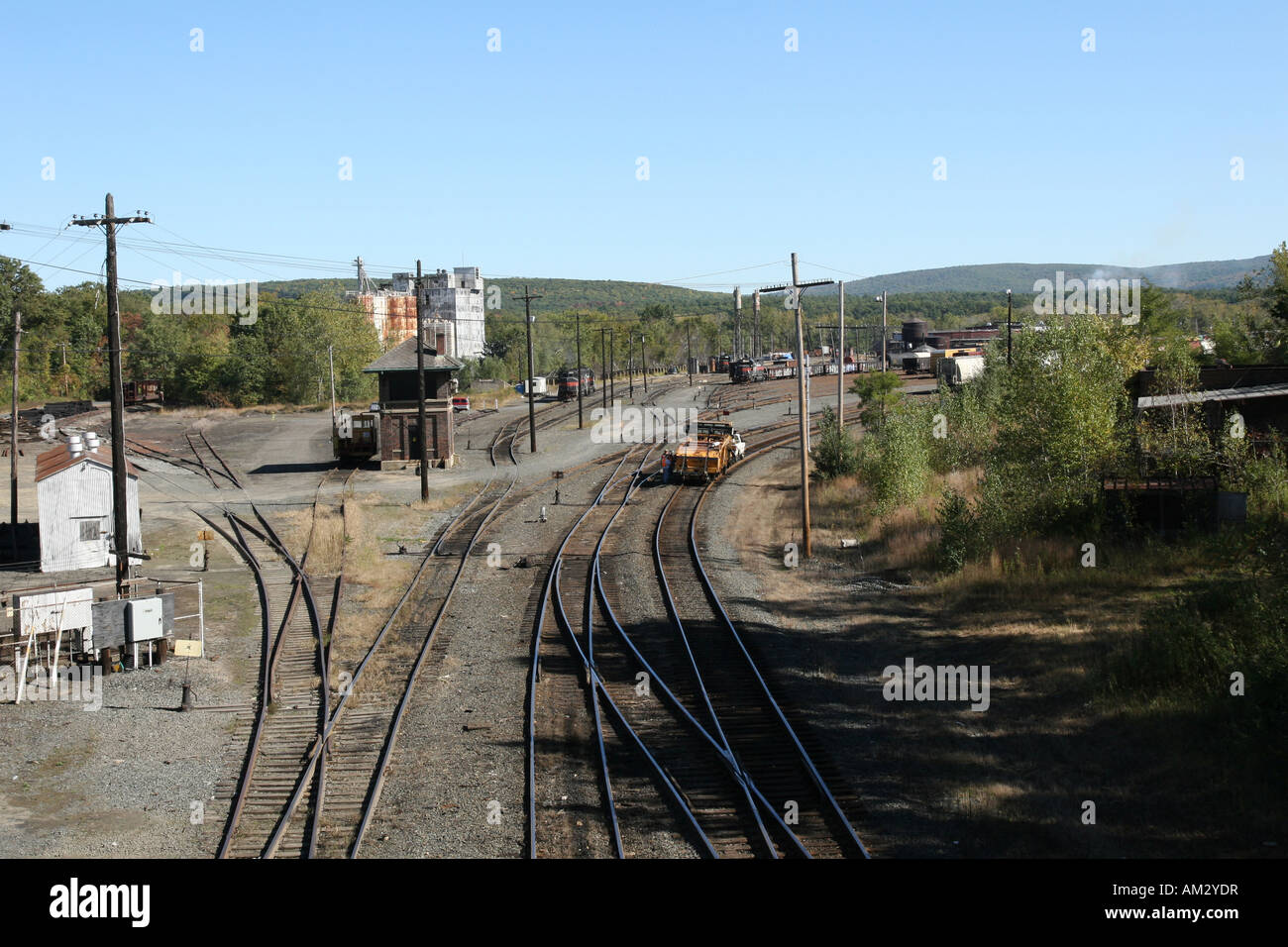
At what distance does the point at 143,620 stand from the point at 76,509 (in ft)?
34.7

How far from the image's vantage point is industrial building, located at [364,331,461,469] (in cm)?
4403

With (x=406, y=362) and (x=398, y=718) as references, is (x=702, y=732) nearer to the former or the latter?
(x=398, y=718)

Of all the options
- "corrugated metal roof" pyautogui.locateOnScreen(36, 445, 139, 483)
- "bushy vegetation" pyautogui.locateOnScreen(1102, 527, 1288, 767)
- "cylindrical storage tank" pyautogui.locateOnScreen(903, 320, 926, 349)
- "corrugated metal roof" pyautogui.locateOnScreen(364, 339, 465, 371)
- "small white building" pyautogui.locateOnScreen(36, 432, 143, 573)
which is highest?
"cylindrical storage tank" pyautogui.locateOnScreen(903, 320, 926, 349)

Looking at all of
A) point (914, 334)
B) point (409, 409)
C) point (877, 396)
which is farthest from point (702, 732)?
point (914, 334)

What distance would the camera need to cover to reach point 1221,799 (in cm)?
1158

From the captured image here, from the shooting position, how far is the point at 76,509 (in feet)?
88.4

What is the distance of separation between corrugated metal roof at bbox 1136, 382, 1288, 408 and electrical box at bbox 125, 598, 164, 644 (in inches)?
1042

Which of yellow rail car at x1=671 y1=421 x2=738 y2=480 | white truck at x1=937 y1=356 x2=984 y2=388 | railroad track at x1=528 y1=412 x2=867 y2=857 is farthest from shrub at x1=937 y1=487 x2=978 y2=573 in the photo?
white truck at x1=937 y1=356 x2=984 y2=388

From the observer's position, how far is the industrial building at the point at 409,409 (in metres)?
44.0

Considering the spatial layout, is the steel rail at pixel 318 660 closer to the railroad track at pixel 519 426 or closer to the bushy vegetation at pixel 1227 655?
the bushy vegetation at pixel 1227 655

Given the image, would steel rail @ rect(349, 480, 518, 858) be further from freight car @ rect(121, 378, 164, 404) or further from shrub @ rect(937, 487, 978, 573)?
freight car @ rect(121, 378, 164, 404)
